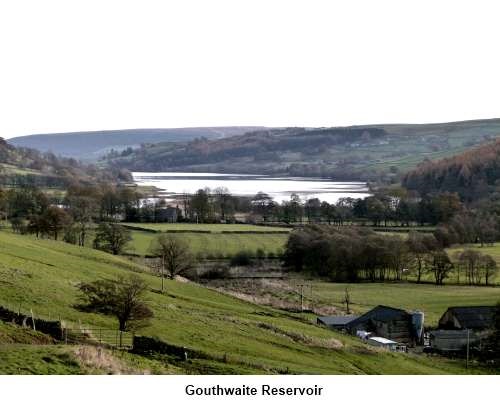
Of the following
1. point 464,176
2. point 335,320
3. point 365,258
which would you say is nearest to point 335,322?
point 335,320

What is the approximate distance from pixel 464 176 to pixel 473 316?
433 ft

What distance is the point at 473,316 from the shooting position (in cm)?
4528

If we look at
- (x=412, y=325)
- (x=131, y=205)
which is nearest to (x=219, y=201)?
(x=131, y=205)

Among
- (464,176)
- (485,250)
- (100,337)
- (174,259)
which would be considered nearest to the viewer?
(100,337)

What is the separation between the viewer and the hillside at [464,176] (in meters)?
160

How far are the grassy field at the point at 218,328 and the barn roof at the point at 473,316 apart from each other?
8.85 metres

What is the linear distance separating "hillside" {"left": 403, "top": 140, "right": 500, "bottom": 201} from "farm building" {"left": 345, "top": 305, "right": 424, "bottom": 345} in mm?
110655

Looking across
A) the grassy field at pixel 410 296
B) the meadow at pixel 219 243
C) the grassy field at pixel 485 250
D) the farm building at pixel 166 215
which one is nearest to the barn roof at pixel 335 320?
the grassy field at pixel 410 296

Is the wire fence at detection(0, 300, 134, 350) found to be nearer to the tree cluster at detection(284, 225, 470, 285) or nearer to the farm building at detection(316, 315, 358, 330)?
the farm building at detection(316, 315, 358, 330)

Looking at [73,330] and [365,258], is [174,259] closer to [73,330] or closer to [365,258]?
[365,258]

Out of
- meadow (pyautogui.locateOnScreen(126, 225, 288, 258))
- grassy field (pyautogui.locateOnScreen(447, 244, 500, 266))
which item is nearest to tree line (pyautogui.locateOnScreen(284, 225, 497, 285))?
meadow (pyautogui.locateOnScreen(126, 225, 288, 258))

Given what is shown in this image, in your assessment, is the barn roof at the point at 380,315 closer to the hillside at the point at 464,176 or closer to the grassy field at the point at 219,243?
the grassy field at the point at 219,243

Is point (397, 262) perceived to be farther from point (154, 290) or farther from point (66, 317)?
point (66, 317)

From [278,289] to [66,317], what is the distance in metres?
34.8
